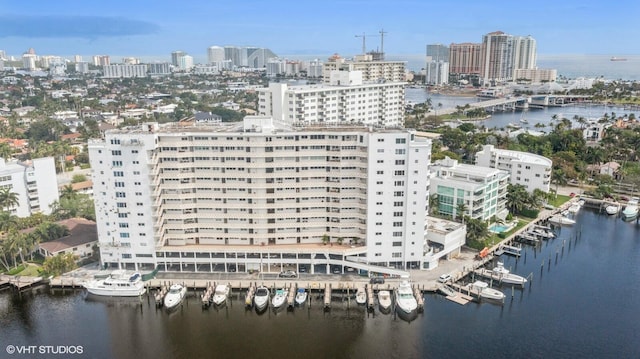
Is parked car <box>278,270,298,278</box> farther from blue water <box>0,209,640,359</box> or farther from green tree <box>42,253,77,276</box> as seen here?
green tree <box>42,253,77,276</box>

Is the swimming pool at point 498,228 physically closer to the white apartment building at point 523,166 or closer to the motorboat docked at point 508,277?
the motorboat docked at point 508,277

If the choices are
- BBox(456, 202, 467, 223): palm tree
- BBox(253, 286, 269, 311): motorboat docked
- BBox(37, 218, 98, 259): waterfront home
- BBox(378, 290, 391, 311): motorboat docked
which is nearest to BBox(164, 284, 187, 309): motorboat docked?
BBox(253, 286, 269, 311): motorboat docked

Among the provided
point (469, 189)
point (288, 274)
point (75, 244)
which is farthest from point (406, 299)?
point (75, 244)

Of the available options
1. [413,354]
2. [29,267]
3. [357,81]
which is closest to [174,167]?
[29,267]

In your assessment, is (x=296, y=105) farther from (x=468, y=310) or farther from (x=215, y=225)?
(x=468, y=310)

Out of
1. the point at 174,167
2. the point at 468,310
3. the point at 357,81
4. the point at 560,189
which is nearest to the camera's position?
the point at 468,310
